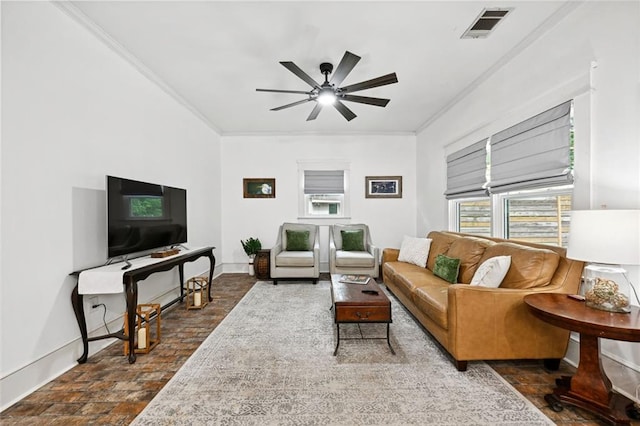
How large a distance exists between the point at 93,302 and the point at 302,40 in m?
3.02

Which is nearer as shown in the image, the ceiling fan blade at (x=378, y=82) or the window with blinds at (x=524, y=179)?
the window with blinds at (x=524, y=179)

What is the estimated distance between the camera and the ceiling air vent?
2.20 metres

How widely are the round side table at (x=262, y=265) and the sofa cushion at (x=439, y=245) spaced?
2686 mm

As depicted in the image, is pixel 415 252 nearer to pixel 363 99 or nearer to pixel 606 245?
pixel 363 99

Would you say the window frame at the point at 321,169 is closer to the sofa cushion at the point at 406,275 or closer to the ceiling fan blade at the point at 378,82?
the sofa cushion at the point at 406,275

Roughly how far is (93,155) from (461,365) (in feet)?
11.6

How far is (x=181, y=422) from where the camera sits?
63.5 inches

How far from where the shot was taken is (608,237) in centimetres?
156

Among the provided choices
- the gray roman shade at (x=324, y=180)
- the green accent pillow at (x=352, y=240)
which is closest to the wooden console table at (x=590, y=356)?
the green accent pillow at (x=352, y=240)

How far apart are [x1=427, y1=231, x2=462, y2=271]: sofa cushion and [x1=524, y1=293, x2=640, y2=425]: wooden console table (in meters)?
1.74

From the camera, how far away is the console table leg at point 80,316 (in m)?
2.15

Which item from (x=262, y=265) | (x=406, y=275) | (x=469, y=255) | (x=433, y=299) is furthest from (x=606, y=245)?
(x=262, y=265)

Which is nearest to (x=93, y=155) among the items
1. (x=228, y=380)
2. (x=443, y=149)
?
(x=228, y=380)

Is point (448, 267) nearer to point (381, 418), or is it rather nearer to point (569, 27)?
point (381, 418)
